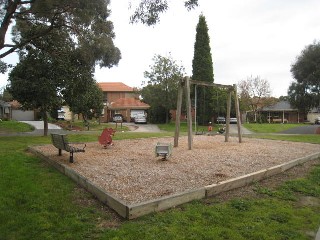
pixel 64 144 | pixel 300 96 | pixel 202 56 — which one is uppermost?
pixel 202 56

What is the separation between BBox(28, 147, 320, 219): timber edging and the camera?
4.93 m

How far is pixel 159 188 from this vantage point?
6.17 metres

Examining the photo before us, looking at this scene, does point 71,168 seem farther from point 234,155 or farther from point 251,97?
point 251,97

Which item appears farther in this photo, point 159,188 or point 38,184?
point 38,184

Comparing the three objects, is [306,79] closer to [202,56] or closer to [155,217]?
[202,56]

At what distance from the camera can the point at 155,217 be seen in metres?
4.88

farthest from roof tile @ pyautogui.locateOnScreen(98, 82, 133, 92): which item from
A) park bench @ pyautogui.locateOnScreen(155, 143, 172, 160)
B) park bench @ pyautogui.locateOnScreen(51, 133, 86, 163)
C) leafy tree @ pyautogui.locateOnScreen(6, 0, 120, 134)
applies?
park bench @ pyautogui.locateOnScreen(155, 143, 172, 160)

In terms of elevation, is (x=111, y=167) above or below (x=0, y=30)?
below

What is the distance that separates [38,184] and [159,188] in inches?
105

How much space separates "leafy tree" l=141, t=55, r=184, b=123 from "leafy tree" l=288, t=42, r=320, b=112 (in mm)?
14427

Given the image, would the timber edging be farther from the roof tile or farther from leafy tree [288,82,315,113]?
the roof tile

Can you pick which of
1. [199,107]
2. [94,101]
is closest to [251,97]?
Answer: [199,107]

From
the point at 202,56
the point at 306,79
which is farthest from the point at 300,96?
the point at 202,56

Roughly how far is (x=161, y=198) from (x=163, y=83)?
1325 inches
